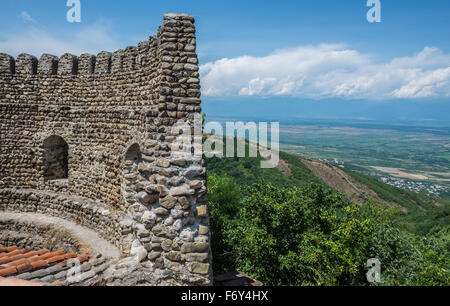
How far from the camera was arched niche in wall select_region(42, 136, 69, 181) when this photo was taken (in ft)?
32.9

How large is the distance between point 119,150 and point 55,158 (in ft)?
11.6

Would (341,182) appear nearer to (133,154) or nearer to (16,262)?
(133,154)

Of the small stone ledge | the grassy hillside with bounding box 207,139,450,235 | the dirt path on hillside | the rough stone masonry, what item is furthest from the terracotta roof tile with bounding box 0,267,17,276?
the dirt path on hillside

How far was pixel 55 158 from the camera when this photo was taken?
10.2m

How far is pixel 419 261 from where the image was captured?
8664mm

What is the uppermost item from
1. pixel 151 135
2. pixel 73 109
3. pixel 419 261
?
pixel 73 109

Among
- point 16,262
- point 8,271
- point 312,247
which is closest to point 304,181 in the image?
point 312,247

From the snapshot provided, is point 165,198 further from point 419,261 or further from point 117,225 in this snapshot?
point 419,261

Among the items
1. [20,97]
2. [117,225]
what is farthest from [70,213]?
[20,97]

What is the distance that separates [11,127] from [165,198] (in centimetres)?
878

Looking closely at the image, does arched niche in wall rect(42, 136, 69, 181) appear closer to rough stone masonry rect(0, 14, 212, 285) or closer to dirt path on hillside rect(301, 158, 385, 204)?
rough stone masonry rect(0, 14, 212, 285)

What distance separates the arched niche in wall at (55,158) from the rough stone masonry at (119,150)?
0.12 ft

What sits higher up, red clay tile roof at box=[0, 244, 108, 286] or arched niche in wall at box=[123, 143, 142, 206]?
arched niche in wall at box=[123, 143, 142, 206]

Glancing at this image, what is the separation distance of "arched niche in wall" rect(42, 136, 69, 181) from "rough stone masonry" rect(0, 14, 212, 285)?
0.12 feet
